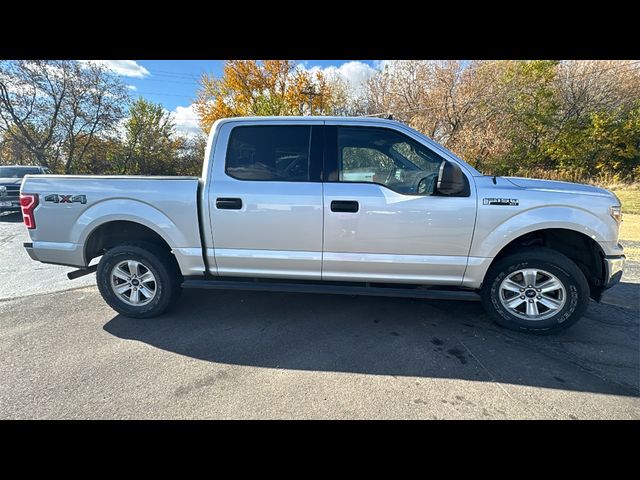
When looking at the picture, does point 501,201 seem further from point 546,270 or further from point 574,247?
point 574,247

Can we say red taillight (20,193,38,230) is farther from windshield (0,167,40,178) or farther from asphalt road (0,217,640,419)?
windshield (0,167,40,178)

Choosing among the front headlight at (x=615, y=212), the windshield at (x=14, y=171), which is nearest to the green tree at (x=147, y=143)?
the windshield at (x=14, y=171)

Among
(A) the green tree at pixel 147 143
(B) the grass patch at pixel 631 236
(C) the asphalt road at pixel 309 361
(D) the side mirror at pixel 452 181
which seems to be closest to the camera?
(C) the asphalt road at pixel 309 361

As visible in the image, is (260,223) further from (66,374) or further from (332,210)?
(66,374)

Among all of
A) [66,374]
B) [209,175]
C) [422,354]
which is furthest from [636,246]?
[66,374]

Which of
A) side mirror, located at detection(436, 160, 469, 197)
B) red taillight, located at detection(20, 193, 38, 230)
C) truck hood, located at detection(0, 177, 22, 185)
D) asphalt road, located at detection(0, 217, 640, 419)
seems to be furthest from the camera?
truck hood, located at detection(0, 177, 22, 185)

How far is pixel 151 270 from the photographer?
3.30 m

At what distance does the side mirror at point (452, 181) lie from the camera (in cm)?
271

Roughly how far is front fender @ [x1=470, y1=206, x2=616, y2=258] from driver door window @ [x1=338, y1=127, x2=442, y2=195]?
72 centimetres

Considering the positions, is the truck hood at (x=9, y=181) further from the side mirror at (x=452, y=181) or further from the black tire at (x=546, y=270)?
the black tire at (x=546, y=270)

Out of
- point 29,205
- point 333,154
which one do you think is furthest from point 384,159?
point 29,205

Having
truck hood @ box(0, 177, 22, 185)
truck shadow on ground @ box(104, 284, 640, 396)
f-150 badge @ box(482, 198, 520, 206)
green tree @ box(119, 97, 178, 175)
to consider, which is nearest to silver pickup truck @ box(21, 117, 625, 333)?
f-150 badge @ box(482, 198, 520, 206)

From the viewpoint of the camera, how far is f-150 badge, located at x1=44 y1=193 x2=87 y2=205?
317cm

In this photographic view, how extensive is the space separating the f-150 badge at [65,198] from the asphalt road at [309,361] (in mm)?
1344
